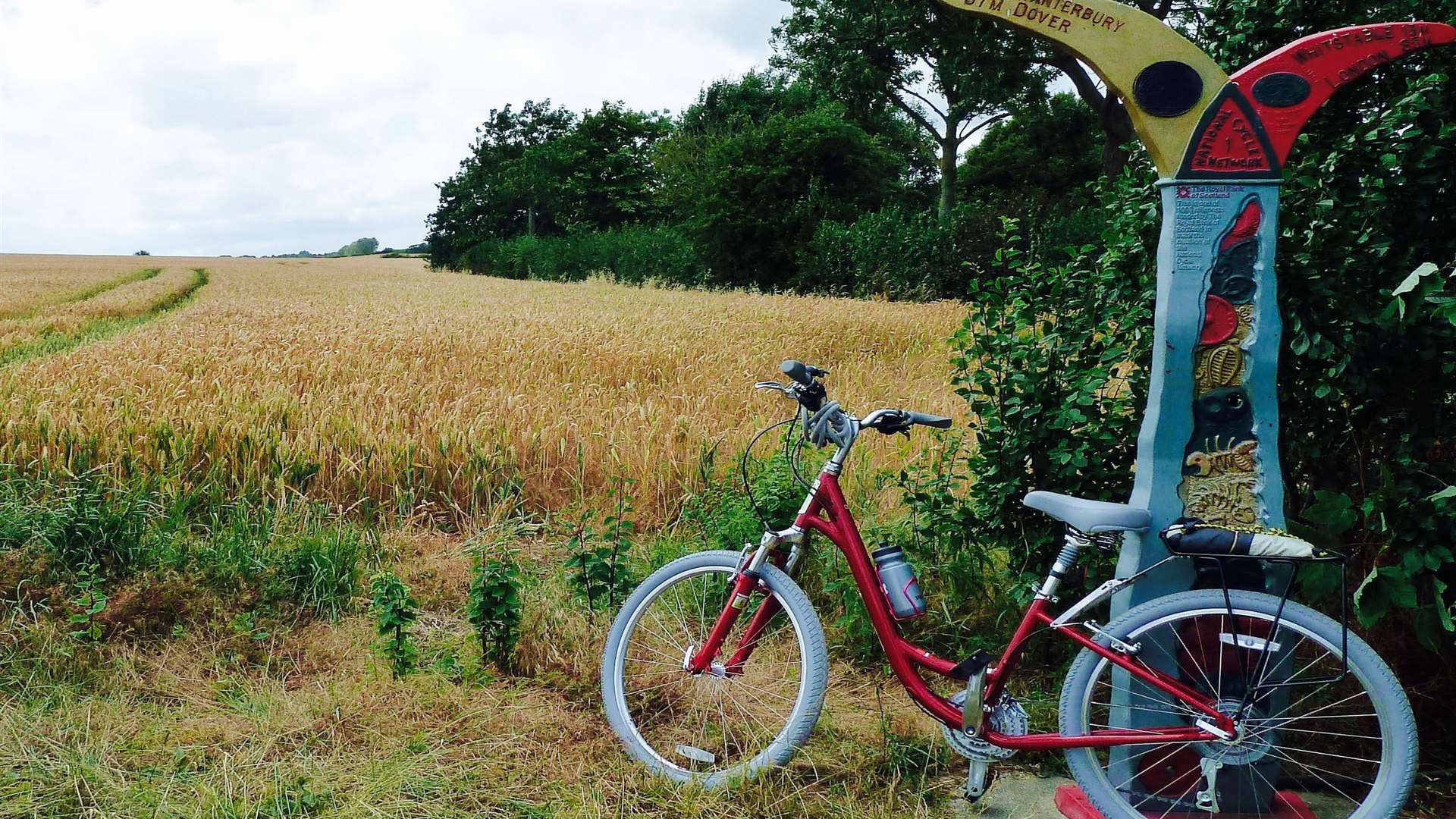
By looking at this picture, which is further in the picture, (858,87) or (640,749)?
(858,87)

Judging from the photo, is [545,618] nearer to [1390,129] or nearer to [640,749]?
[640,749]

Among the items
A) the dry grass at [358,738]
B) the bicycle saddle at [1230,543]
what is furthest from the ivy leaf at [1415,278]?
the dry grass at [358,738]

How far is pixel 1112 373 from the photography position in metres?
3.62

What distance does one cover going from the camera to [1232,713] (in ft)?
9.00

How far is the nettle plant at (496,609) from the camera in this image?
387 cm

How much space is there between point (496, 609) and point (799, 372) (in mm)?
1728

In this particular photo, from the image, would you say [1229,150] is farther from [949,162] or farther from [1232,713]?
[949,162]

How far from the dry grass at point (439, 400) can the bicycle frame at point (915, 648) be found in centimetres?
254

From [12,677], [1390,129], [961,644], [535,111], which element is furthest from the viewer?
[535,111]

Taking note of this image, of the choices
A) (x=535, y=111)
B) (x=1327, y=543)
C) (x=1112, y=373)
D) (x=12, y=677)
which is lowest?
(x=12, y=677)

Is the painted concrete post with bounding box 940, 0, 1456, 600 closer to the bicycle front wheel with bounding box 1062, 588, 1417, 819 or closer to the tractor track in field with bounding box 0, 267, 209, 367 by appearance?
the bicycle front wheel with bounding box 1062, 588, 1417, 819

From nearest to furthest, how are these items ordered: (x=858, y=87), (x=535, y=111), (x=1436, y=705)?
(x=1436, y=705), (x=858, y=87), (x=535, y=111)

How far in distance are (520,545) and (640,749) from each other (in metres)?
2.41

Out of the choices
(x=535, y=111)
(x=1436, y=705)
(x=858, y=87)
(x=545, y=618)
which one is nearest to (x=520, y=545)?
(x=545, y=618)
